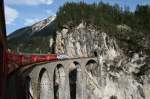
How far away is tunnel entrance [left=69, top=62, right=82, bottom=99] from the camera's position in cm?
9169

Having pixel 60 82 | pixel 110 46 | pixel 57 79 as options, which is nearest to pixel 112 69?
pixel 110 46

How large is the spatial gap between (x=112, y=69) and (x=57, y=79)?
2268cm

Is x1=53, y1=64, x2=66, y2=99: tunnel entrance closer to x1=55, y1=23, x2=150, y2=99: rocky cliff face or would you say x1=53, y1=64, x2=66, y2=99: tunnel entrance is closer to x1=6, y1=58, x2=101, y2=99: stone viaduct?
x1=6, y1=58, x2=101, y2=99: stone viaduct

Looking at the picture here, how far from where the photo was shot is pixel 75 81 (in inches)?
3871

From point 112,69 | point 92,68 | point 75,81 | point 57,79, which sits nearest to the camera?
point 57,79

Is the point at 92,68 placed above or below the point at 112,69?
above

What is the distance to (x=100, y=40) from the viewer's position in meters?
110

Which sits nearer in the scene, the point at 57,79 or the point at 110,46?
the point at 57,79

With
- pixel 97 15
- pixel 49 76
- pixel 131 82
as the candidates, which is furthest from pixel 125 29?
pixel 49 76

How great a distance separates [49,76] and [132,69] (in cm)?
4455

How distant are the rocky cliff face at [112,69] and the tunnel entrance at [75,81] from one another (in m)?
4.23

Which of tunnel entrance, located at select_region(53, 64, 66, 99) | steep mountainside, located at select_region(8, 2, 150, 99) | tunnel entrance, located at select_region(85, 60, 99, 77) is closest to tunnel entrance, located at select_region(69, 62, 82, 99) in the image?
steep mountainside, located at select_region(8, 2, 150, 99)

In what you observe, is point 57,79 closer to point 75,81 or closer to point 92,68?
point 75,81

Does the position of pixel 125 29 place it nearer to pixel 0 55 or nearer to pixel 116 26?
pixel 116 26
